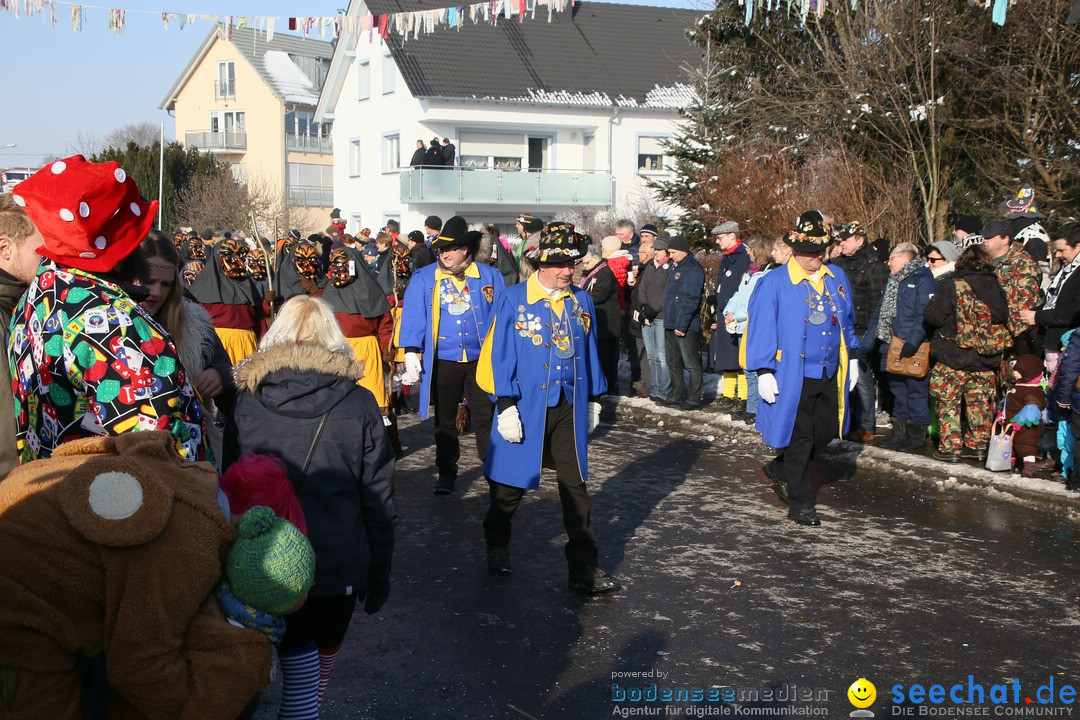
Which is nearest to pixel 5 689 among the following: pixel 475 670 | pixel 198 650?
pixel 198 650

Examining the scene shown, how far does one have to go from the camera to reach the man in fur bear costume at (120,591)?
6.33ft

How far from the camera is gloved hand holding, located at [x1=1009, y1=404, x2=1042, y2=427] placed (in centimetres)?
828

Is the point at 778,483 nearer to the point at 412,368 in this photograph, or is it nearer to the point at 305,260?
the point at 412,368

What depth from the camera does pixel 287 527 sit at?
227 centimetres

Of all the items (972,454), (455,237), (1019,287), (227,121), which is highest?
(227,121)

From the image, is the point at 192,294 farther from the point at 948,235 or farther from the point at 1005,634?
the point at 948,235

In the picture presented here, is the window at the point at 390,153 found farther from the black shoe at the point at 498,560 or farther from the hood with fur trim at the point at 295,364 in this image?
the hood with fur trim at the point at 295,364

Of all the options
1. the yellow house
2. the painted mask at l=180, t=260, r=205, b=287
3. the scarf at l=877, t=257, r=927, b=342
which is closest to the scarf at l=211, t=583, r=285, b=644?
the scarf at l=877, t=257, r=927, b=342

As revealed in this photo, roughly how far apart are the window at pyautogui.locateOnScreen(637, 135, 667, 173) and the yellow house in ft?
62.2

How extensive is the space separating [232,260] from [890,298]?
622 cm

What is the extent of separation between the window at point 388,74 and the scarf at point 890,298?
2761 centimetres

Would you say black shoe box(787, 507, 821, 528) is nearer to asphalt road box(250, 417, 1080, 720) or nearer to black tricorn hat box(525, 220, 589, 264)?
asphalt road box(250, 417, 1080, 720)

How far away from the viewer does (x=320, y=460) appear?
3658mm

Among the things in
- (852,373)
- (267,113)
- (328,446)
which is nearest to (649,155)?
(267,113)
